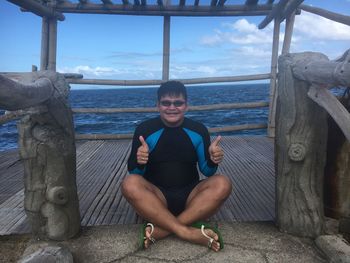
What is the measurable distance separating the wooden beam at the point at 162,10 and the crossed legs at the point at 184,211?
4033 mm

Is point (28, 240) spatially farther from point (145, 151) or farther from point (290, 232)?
point (290, 232)

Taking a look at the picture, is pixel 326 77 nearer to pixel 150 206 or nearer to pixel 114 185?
pixel 150 206

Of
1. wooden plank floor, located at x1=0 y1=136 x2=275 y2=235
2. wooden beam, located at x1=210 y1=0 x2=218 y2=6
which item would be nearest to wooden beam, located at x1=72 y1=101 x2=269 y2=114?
wooden plank floor, located at x1=0 y1=136 x2=275 y2=235

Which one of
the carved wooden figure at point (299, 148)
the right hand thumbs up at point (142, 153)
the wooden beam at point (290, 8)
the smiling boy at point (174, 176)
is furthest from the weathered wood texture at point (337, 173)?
the wooden beam at point (290, 8)

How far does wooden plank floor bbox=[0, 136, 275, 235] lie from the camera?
3.17 m

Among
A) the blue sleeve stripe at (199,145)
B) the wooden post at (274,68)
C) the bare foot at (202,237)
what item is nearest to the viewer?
the bare foot at (202,237)

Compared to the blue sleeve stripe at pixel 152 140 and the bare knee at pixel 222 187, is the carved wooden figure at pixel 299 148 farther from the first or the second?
the blue sleeve stripe at pixel 152 140

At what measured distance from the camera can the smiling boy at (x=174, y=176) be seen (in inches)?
102

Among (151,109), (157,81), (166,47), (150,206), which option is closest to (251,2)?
(166,47)

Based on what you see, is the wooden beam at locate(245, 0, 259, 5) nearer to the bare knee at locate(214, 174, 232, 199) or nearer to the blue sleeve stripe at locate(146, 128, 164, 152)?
the blue sleeve stripe at locate(146, 128, 164, 152)

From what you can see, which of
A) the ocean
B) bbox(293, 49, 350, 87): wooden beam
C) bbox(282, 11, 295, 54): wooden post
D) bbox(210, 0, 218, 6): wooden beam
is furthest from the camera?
the ocean

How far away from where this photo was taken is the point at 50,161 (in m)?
2.52

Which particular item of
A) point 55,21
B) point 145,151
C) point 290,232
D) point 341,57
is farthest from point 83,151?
point 341,57

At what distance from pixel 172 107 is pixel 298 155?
1.06 metres
